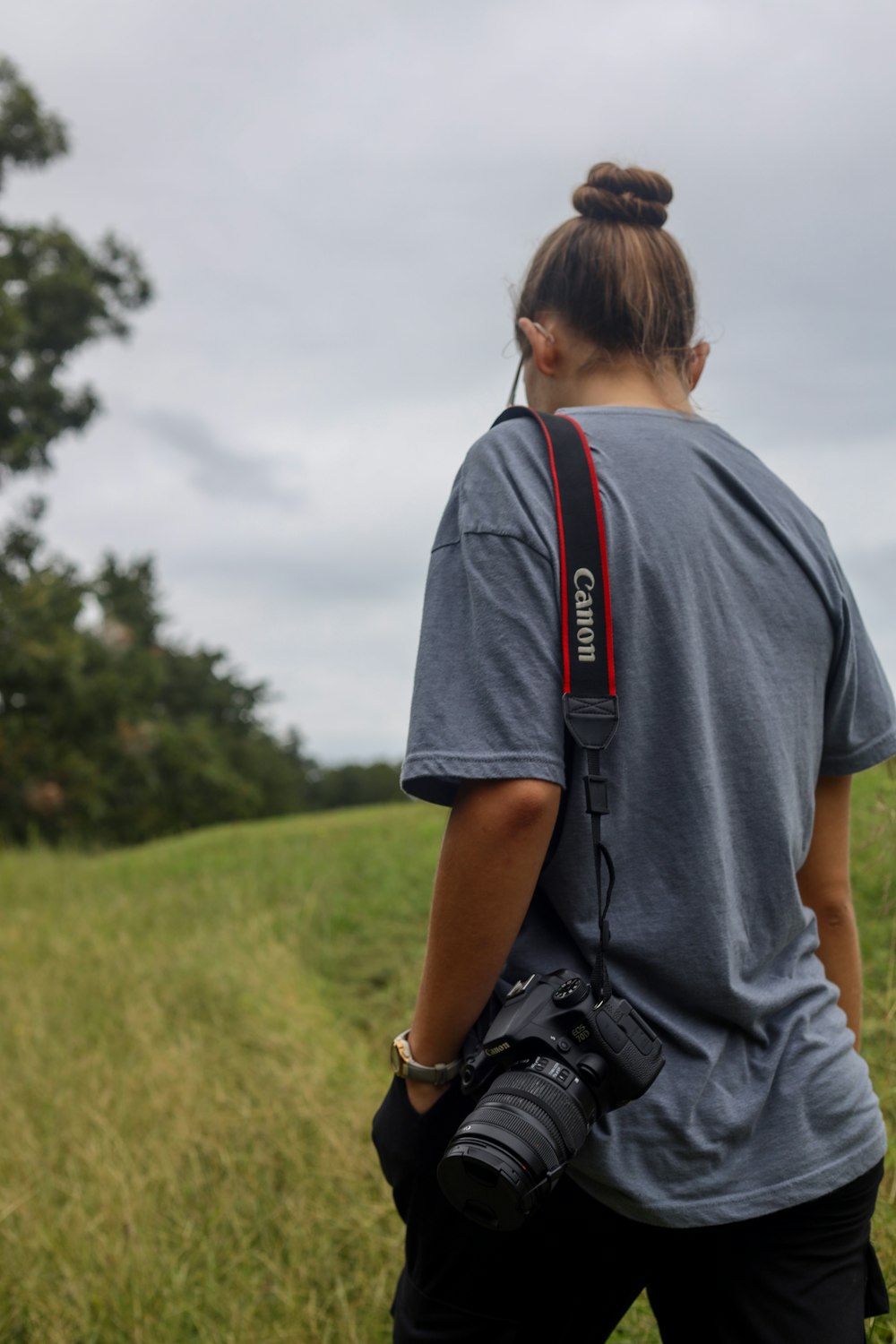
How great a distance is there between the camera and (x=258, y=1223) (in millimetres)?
3355

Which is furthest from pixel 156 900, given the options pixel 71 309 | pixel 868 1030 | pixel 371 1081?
pixel 71 309

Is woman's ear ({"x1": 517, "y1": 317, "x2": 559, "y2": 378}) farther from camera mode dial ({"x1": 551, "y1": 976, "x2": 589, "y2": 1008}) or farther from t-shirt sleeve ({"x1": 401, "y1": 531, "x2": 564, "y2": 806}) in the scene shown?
camera mode dial ({"x1": 551, "y1": 976, "x2": 589, "y2": 1008})

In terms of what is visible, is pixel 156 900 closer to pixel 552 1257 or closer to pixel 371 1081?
pixel 371 1081

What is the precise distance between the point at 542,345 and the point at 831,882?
2.71 ft

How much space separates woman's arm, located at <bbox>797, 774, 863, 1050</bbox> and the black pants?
0.31 m

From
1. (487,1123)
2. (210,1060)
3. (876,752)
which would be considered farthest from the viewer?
(210,1060)

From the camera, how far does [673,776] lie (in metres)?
1.34

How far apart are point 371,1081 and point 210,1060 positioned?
0.84 meters

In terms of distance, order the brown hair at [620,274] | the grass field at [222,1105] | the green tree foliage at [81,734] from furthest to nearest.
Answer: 1. the green tree foliage at [81,734]
2. the grass field at [222,1105]
3. the brown hair at [620,274]

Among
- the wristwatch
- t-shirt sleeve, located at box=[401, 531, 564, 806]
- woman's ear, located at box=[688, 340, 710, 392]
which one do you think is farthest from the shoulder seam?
the wristwatch

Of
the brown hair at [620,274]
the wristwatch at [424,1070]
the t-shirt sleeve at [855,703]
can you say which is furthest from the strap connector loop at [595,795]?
the brown hair at [620,274]

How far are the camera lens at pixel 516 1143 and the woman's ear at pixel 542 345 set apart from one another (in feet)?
2.85

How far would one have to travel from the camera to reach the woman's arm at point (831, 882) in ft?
5.33

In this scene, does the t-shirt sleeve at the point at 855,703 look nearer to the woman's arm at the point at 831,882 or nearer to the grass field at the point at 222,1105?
the woman's arm at the point at 831,882
